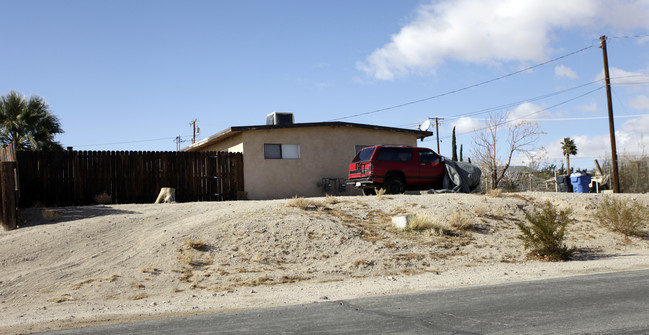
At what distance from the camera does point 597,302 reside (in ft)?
24.3

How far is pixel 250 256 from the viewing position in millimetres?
11742

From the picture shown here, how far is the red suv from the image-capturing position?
1950cm

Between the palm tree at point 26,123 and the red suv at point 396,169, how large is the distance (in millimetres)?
14628

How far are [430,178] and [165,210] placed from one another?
10103 mm

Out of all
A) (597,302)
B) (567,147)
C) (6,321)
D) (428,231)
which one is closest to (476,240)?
(428,231)

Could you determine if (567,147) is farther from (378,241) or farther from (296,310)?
(296,310)

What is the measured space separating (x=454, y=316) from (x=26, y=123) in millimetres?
23470

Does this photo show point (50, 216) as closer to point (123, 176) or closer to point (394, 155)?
point (123, 176)

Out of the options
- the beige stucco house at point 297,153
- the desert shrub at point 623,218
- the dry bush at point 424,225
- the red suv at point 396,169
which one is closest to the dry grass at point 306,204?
the dry bush at point 424,225

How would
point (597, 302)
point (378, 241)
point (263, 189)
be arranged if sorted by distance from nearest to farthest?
point (597, 302)
point (378, 241)
point (263, 189)

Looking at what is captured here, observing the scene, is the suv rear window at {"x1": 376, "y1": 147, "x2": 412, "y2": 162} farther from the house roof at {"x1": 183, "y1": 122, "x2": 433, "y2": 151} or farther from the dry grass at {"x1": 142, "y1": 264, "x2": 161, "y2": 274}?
the dry grass at {"x1": 142, "y1": 264, "x2": 161, "y2": 274}

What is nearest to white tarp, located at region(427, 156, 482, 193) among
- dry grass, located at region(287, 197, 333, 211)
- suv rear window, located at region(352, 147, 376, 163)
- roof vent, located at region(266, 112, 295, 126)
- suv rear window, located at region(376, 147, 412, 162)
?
suv rear window, located at region(376, 147, 412, 162)

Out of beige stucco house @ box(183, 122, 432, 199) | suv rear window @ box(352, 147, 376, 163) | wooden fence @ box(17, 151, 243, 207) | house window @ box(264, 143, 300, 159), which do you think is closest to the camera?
wooden fence @ box(17, 151, 243, 207)

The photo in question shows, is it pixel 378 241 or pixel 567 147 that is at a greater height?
pixel 567 147
